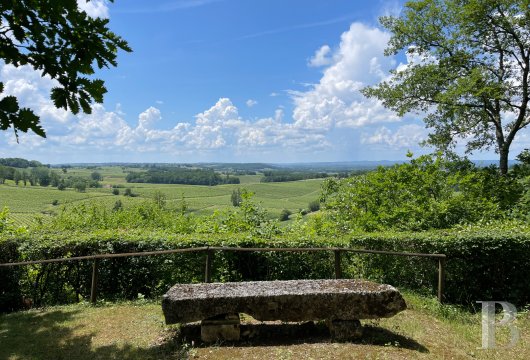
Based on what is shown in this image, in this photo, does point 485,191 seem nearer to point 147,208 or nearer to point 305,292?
point 305,292

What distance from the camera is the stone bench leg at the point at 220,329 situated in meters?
6.47

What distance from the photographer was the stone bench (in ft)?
21.0

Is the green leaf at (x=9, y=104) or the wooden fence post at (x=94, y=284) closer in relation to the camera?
the green leaf at (x=9, y=104)

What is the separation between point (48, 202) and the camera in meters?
64.9

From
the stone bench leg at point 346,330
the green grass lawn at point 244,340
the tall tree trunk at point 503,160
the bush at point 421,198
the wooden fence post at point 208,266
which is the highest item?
the tall tree trunk at point 503,160

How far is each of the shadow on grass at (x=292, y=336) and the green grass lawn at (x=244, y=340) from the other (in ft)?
0.06

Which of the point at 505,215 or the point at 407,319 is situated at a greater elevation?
the point at 505,215

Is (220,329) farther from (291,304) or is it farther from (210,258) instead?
(210,258)

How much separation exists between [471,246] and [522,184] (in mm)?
8845

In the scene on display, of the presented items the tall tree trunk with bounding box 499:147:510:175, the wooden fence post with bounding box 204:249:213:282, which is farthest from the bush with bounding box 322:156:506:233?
the wooden fence post with bounding box 204:249:213:282

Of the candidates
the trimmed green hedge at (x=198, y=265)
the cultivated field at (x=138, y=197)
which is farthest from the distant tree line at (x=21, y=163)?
the trimmed green hedge at (x=198, y=265)

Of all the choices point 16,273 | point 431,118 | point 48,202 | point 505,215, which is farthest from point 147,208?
point 48,202

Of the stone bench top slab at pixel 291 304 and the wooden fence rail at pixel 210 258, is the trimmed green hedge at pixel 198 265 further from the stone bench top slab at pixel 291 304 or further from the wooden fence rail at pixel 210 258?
the stone bench top slab at pixel 291 304

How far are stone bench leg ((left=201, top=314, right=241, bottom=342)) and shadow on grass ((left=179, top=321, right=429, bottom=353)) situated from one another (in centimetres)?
11
